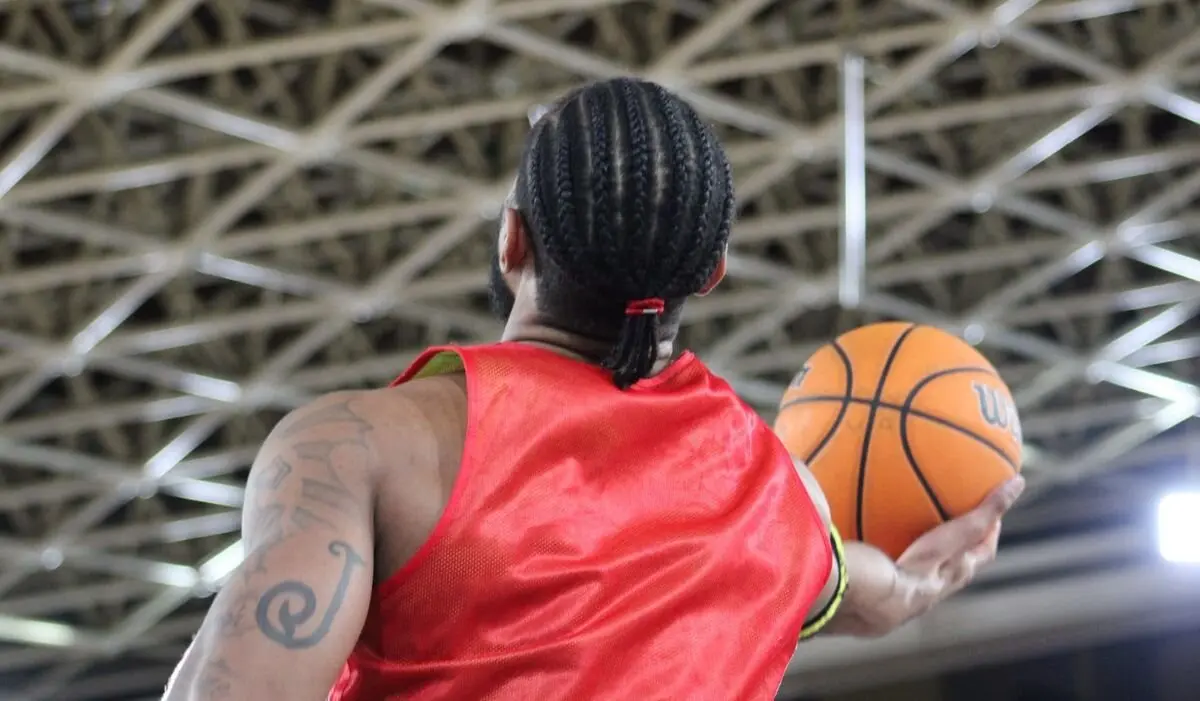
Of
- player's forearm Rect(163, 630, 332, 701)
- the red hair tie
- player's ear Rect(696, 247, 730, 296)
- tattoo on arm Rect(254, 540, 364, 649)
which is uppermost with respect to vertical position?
player's ear Rect(696, 247, 730, 296)

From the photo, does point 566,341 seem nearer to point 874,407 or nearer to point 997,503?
point 997,503

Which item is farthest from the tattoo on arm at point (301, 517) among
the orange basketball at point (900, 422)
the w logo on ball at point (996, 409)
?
the w logo on ball at point (996, 409)

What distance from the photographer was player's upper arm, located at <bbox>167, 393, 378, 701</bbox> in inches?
68.9

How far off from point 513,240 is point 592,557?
1.47 ft

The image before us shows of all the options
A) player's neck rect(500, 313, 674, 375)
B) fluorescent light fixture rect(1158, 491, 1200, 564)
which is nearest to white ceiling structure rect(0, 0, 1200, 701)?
fluorescent light fixture rect(1158, 491, 1200, 564)

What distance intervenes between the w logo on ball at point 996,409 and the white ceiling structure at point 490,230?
8793 millimetres

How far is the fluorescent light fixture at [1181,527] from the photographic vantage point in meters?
15.5

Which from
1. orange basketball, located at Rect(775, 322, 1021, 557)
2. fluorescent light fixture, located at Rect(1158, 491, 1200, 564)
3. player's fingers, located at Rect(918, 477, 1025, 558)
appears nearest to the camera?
player's fingers, located at Rect(918, 477, 1025, 558)

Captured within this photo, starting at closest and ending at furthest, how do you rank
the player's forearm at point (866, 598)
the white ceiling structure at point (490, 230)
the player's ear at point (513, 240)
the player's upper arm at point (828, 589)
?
the player's ear at point (513, 240)
the player's upper arm at point (828, 589)
the player's forearm at point (866, 598)
the white ceiling structure at point (490, 230)

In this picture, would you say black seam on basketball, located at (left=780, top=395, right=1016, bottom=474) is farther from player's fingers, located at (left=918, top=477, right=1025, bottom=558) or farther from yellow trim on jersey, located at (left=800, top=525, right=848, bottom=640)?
yellow trim on jersey, located at (left=800, top=525, right=848, bottom=640)

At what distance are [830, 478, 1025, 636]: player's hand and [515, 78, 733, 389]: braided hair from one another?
Answer: 70 cm

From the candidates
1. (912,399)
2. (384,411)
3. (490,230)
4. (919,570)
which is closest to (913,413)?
(912,399)

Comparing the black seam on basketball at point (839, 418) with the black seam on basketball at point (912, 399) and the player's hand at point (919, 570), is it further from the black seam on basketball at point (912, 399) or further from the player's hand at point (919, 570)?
the player's hand at point (919, 570)

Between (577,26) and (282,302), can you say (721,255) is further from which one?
(282,302)
